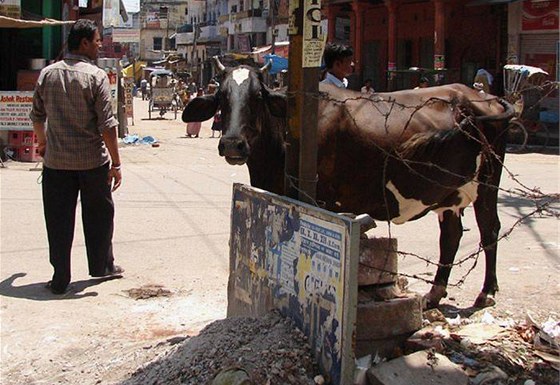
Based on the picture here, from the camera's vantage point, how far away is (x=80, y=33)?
6.32m

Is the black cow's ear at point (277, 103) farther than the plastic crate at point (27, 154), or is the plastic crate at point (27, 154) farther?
the plastic crate at point (27, 154)

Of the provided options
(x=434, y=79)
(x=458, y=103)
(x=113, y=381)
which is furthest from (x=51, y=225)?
(x=434, y=79)

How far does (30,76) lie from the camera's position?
16406mm

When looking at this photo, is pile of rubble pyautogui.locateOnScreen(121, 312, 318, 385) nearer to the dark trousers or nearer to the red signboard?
the dark trousers

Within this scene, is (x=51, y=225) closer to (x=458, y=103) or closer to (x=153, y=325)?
(x=153, y=325)

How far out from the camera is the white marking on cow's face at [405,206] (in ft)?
18.3

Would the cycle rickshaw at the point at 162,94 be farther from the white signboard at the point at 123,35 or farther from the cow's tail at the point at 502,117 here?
the cow's tail at the point at 502,117

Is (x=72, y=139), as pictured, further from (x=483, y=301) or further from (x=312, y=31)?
(x=483, y=301)

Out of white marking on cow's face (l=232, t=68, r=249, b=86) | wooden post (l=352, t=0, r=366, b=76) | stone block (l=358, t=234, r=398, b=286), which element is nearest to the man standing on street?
white marking on cow's face (l=232, t=68, r=249, b=86)

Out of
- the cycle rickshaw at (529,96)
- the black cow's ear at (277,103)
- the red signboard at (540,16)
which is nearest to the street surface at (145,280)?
the black cow's ear at (277,103)

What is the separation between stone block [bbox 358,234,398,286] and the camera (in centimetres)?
455

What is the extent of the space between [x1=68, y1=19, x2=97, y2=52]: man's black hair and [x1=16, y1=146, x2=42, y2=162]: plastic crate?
30.2 feet

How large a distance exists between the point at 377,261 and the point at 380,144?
108cm

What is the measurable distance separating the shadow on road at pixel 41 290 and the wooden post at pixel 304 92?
256 cm
